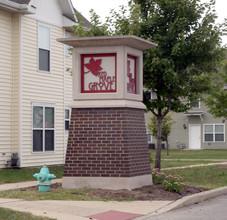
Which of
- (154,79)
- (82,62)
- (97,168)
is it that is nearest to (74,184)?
(97,168)

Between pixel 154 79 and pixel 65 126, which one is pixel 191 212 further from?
pixel 65 126

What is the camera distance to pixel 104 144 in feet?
39.2

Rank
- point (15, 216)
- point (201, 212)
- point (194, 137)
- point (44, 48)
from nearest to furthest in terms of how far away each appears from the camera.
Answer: point (15, 216) < point (201, 212) < point (44, 48) < point (194, 137)

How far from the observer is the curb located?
988cm

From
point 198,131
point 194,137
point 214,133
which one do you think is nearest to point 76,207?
point 214,133

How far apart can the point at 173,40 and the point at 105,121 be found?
18.5 ft

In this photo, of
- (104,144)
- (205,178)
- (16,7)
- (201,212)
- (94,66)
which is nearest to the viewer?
(201,212)

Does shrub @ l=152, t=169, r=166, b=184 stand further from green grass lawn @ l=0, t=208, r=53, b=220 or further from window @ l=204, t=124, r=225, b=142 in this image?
window @ l=204, t=124, r=225, b=142

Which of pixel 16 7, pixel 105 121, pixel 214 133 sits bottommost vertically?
pixel 214 133

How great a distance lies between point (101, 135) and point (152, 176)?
85.5 inches

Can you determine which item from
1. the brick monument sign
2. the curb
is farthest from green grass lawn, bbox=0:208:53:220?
the brick monument sign

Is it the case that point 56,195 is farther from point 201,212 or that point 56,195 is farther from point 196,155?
point 196,155

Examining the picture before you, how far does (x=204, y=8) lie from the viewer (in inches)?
656

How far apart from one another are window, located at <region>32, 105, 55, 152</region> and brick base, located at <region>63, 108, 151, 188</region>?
7.59 metres
